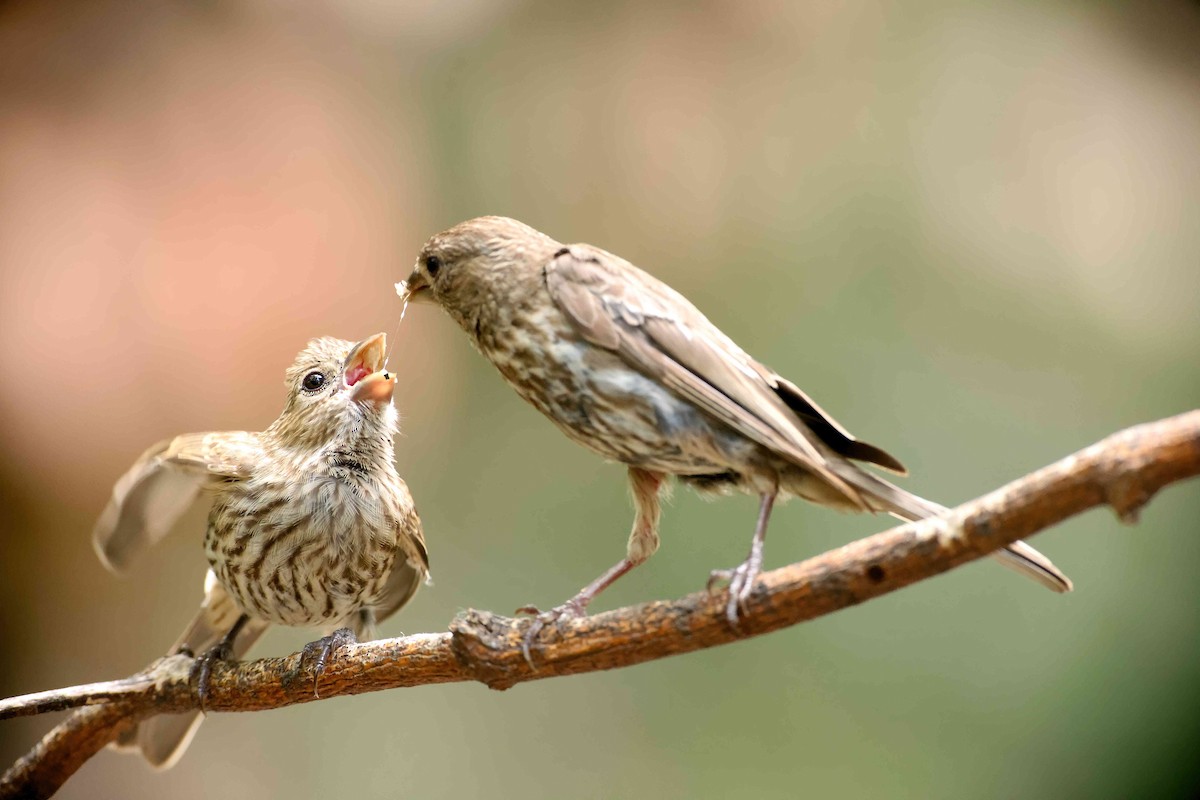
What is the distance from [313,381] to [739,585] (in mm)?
1707

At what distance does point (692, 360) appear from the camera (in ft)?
8.39

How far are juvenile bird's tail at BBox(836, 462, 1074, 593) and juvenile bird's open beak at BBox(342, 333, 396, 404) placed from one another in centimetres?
147

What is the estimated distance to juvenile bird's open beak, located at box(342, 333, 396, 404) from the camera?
323 centimetres

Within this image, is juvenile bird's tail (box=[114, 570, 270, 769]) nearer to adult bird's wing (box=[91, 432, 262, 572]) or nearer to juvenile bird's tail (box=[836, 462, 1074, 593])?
adult bird's wing (box=[91, 432, 262, 572])

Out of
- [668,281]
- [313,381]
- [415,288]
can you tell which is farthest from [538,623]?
[668,281]

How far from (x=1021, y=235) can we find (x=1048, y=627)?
Result: 6.12 feet

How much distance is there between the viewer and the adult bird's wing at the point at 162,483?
3115mm

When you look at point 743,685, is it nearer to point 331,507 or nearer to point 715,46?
point 331,507

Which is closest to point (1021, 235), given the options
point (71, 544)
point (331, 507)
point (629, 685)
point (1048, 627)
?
point (1048, 627)

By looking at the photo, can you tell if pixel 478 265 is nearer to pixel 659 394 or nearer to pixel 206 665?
pixel 659 394

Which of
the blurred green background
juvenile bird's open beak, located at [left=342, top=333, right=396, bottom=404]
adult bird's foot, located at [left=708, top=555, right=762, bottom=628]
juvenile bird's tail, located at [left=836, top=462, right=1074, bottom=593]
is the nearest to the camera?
adult bird's foot, located at [left=708, top=555, right=762, bottom=628]

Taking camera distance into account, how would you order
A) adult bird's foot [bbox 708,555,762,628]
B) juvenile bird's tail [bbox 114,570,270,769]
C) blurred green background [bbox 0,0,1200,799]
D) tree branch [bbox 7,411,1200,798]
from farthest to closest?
1. blurred green background [bbox 0,0,1200,799]
2. juvenile bird's tail [bbox 114,570,270,769]
3. adult bird's foot [bbox 708,555,762,628]
4. tree branch [bbox 7,411,1200,798]

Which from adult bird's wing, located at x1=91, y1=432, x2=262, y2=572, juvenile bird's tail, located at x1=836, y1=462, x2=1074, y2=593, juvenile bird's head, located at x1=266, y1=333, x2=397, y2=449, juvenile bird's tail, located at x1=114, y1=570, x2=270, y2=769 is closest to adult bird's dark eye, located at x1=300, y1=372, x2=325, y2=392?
juvenile bird's head, located at x1=266, y1=333, x2=397, y2=449

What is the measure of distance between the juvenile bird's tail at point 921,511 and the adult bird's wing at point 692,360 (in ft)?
0.09
